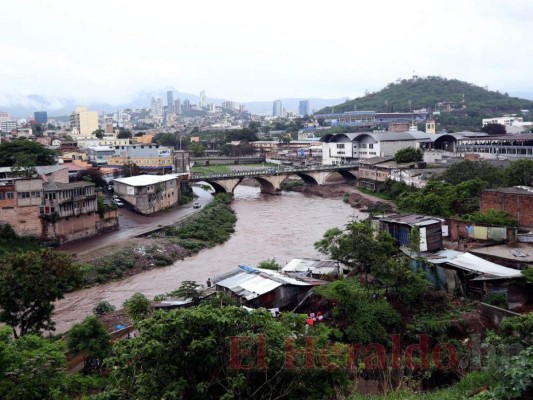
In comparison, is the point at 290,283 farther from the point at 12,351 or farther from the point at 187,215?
the point at 187,215

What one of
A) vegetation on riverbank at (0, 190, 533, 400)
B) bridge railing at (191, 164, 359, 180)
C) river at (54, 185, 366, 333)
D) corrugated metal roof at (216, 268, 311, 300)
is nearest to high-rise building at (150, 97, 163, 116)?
bridge railing at (191, 164, 359, 180)

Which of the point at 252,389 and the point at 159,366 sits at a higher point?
the point at 159,366

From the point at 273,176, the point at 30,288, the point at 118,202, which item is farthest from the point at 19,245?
the point at 273,176

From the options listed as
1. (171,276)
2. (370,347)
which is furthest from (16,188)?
(370,347)

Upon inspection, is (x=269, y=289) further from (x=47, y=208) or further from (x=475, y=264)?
(x=47, y=208)

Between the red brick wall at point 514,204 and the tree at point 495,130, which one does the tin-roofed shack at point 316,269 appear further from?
the tree at point 495,130
